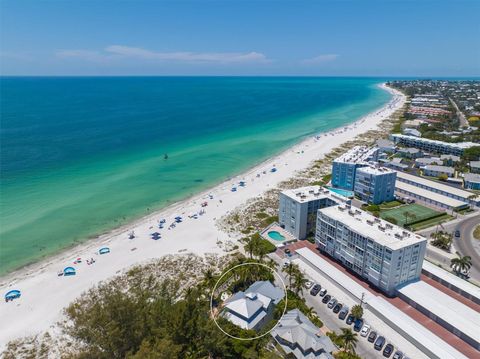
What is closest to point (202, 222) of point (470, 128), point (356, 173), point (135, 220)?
point (135, 220)

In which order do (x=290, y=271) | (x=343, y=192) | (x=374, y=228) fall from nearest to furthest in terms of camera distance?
(x=290, y=271)
(x=374, y=228)
(x=343, y=192)

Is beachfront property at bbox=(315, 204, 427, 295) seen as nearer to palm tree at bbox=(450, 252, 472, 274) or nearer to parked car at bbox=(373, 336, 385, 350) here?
palm tree at bbox=(450, 252, 472, 274)

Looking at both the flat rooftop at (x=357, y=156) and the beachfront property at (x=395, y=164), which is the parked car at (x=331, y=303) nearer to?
the flat rooftop at (x=357, y=156)

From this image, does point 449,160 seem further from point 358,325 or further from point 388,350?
point 388,350

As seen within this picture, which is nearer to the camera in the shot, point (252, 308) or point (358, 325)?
point (252, 308)

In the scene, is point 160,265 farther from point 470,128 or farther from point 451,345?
point 470,128

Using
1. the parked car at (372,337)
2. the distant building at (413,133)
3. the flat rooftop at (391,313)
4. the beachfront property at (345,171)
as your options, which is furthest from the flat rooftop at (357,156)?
the parked car at (372,337)

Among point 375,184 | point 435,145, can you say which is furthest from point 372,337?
point 435,145
